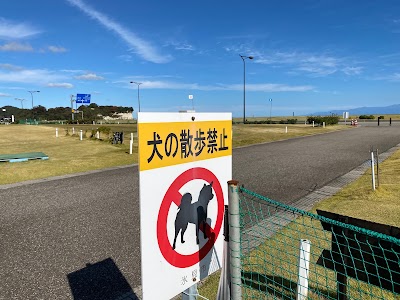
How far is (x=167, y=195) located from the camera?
6.00ft

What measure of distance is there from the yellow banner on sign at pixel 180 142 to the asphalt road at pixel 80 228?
2.64 m

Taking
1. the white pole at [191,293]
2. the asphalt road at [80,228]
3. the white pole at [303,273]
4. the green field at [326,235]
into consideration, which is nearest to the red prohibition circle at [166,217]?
the white pole at [191,293]

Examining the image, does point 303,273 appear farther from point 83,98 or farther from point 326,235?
point 83,98

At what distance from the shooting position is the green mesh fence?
2.26 m


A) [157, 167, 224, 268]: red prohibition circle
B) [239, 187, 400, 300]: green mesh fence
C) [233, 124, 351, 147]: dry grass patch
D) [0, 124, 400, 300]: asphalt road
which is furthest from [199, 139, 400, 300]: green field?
[233, 124, 351, 147]: dry grass patch

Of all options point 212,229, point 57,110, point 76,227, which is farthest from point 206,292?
point 57,110

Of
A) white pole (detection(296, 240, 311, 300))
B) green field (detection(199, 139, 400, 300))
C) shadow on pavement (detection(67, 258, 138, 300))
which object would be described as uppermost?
white pole (detection(296, 240, 311, 300))

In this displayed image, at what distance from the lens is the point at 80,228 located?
580 cm

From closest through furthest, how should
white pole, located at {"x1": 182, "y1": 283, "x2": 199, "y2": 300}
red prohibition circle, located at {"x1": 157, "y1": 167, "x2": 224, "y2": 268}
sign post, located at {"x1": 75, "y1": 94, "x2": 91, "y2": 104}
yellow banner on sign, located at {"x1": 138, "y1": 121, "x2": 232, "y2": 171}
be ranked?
1. yellow banner on sign, located at {"x1": 138, "y1": 121, "x2": 232, "y2": 171}
2. red prohibition circle, located at {"x1": 157, "y1": 167, "x2": 224, "y2": 268}
3. white pole, located at {"x1": 182, "y1": 283, "x2": 199, "y2": 300}
4. sign post, located at {"x1": 75, "y1": 94, "x2": 91, "y2": 104}

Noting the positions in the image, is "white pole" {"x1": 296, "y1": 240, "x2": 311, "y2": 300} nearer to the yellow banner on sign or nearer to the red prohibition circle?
the red prohibition circle

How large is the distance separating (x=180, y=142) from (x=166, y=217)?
50 centimetres

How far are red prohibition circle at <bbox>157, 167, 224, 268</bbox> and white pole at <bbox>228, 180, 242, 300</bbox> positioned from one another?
10.5 inches

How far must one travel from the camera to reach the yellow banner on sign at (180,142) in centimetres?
166

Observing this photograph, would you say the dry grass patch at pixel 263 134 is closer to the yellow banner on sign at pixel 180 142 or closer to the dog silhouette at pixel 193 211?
the yellow banner on sign at pixel 180 142
